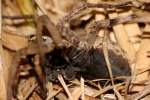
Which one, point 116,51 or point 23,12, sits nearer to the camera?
point 116,51

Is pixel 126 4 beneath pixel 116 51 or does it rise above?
above

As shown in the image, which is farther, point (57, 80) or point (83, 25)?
point (83, 25)

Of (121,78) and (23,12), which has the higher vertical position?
(23,12)

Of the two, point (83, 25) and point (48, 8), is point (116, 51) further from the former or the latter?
point (48, 8)

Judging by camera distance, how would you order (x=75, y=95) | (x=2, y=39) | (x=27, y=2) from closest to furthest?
(x=75, y=95) < (x=2, y=39) < (x=27, y=2)

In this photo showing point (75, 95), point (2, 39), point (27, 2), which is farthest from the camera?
point (27, 2)

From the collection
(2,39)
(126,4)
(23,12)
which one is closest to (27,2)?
(23,12)

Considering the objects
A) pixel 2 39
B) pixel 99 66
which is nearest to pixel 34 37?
pixel 2 39

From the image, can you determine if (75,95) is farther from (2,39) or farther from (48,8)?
(48,8)

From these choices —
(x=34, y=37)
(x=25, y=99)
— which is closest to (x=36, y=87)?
(x=25, y=99)
